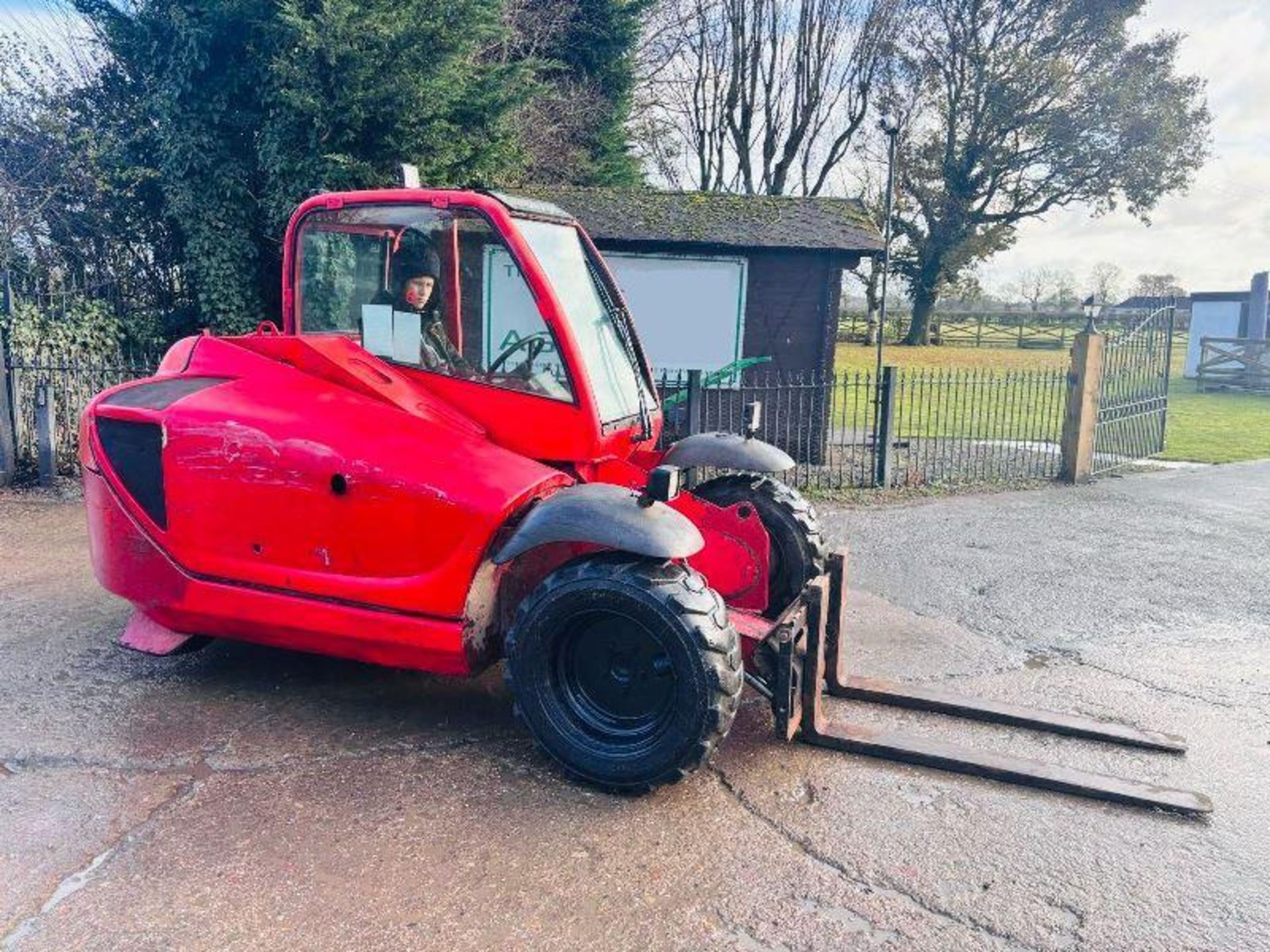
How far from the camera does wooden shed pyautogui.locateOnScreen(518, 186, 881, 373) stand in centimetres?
1225

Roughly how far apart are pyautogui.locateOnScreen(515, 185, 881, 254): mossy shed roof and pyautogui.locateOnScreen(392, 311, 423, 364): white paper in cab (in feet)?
25.0

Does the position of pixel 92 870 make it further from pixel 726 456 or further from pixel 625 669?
pixel 726 456

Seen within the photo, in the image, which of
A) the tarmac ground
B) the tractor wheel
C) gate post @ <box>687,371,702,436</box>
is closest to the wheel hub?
the tractor wheel

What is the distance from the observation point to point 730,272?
12508 mm

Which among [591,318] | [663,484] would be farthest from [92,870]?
[591,318]

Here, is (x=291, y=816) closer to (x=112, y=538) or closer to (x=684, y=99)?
(x=112, y=538)

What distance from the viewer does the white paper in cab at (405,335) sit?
14.3 ft

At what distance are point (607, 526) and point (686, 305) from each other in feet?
30.5

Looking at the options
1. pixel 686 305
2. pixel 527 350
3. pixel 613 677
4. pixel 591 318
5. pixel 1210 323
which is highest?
pixel 1210 323

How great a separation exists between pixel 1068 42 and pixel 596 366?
103 feet

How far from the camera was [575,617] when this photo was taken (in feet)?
12.5

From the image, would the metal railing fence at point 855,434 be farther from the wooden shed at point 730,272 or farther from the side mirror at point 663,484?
the side mirror at point 663,484

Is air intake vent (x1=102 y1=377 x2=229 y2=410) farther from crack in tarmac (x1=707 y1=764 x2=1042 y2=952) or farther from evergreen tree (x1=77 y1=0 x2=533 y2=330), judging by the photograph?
evergreen tree (x1=77 y1=0 x2=533 y2=330)

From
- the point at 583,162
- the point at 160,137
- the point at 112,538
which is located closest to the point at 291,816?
the point at 112,538
